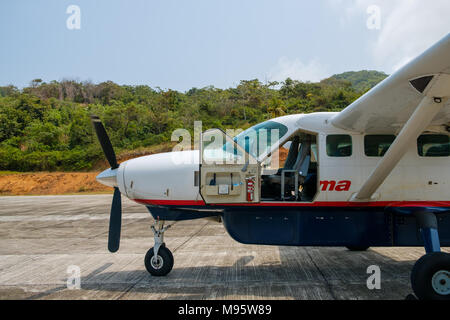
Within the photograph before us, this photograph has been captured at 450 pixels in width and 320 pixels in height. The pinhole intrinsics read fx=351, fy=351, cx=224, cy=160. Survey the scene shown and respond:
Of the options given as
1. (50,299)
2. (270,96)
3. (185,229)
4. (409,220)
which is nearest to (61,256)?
(50,299)

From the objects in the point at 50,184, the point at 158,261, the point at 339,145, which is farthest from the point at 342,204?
the point at 50,184

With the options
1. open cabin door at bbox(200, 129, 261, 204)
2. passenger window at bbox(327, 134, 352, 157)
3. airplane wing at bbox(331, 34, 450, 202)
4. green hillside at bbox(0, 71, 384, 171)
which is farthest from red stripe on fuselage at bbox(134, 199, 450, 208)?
green hillside at bbox(0, 71, 384, 171)

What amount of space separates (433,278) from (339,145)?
2.33 metres

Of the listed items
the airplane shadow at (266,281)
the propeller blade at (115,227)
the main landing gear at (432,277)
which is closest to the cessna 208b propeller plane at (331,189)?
the propeller blade at (115,227)

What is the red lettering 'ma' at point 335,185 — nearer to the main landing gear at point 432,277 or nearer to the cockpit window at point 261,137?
the cockpit window at point 261,137

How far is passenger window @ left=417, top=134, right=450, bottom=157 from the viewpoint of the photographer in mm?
5848

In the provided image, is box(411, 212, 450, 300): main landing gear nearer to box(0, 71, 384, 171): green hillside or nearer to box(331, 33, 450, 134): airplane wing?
box(331, 33, 450, 134): airplane wing

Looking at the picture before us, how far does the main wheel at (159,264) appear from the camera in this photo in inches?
238

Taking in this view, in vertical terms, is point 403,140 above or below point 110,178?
above

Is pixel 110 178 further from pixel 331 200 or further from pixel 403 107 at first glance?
pixel 403 107

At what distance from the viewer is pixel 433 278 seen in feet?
15.5

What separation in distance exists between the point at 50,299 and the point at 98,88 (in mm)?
86162
